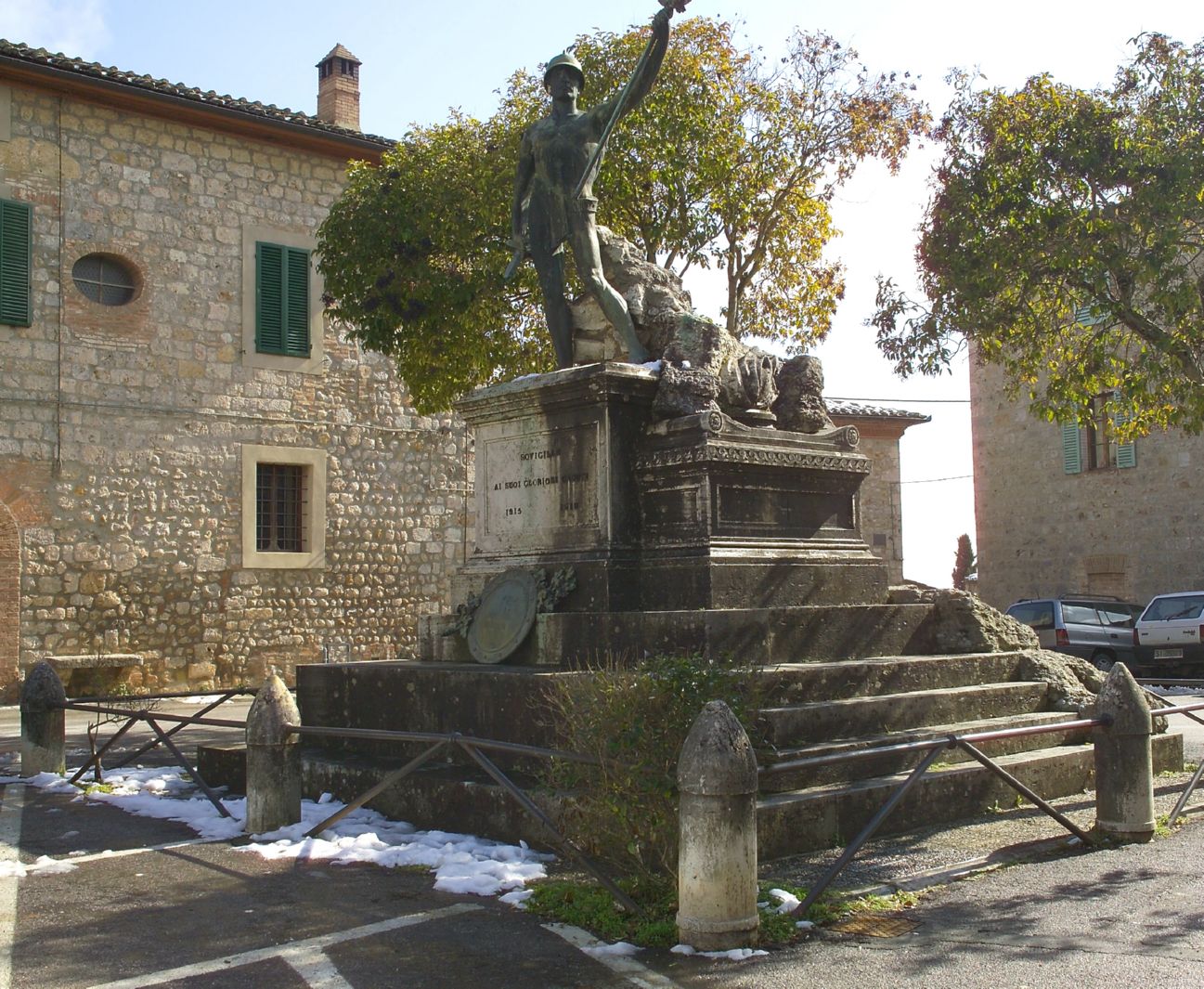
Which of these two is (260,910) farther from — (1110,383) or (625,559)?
(1110,383)

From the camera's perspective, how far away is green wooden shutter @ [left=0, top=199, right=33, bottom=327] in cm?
1652

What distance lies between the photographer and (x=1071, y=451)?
86.8 feet

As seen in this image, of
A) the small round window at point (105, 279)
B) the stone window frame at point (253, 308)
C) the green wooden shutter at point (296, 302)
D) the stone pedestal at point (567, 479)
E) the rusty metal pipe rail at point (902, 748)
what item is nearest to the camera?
the rusty metal pipe rail at point (902, 748)

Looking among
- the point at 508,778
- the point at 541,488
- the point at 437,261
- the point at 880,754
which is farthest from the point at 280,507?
the point at 880,754

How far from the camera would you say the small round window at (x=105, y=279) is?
17297 mm

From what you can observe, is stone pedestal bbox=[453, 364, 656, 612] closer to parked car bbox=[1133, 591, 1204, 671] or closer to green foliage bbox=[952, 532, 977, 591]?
parked car bbox=[1133, 591, 1204, 671]

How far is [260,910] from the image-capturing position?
202 inches

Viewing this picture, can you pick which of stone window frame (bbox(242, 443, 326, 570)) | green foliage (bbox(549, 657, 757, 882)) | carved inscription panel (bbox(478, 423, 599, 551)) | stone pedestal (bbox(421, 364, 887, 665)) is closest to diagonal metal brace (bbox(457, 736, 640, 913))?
green foliage (bbox(549, 657, 757, 882))

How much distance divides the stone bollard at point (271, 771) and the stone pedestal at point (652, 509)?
5.05ft

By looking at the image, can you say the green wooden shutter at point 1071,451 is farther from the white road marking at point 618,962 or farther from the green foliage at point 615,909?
the white road marking at point 618,962

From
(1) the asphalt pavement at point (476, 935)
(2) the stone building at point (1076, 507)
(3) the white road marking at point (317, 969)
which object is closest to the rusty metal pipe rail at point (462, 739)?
(1) the asphalt pavement at point (476, 935)

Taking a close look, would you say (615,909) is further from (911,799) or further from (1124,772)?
(1124,772)

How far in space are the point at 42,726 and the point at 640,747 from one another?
6044mm

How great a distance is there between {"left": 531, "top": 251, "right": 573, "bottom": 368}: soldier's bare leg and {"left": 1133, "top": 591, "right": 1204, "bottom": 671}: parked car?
14.1m
